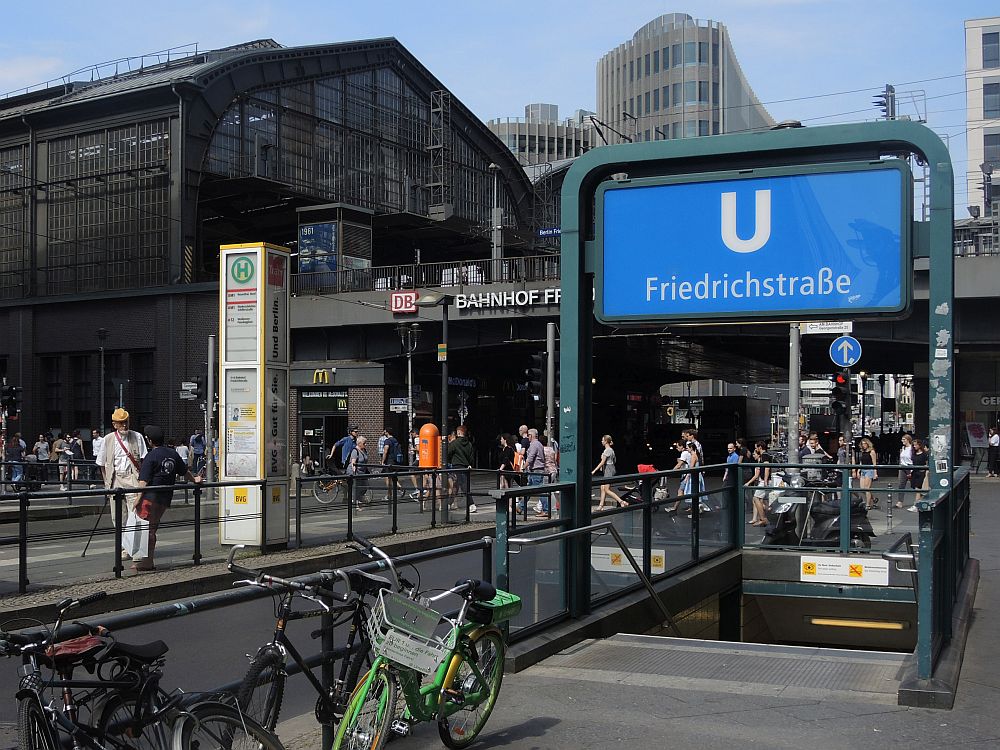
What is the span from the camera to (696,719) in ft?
20.8


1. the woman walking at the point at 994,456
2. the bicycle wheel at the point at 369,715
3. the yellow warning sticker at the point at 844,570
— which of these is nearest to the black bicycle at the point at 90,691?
the bicycle wheel at the point at 369,715

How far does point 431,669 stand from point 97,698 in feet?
6.00

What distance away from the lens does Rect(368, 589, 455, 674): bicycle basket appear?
5156mm

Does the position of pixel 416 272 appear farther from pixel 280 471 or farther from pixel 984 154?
pixel 984 154

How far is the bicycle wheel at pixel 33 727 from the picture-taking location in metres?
3.74

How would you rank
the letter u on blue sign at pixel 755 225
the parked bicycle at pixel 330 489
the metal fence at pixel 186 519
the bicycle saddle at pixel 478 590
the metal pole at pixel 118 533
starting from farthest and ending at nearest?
the parked bicycle at pixel 330 489, the metal pole at pixel 118 533, the metal fence at pixel 186 519, the letter u on blue sign at pixel 755 225, the bicycle saddle at pixel 478 590

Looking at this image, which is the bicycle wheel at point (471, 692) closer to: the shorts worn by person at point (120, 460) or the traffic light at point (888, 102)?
the shorts worn by person at point (120, 460)

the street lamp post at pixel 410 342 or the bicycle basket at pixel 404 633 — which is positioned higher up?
the street lamp post at pixel 410 342

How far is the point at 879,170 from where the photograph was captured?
316 inches

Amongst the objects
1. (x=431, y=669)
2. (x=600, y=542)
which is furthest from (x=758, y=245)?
(x=431, y=669)

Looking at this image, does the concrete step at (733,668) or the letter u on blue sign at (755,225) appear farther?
the letter u on blue sign at (755,225)

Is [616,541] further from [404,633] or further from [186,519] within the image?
[186,519]

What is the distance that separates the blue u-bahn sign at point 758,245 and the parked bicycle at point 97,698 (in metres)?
5.36

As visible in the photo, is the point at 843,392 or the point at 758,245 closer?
the point at 758,245
